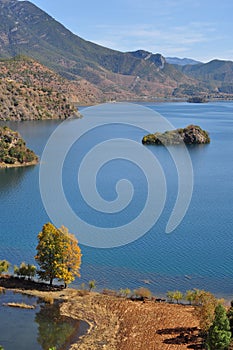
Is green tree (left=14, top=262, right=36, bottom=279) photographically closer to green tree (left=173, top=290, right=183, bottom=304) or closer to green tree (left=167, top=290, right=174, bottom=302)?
green tree (left=167, top=290, right=174, bottom=302)

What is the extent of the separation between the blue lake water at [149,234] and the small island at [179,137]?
2178 centimetres

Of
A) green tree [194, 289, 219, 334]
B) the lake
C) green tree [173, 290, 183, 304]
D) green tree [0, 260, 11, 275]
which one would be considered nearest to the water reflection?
the lake

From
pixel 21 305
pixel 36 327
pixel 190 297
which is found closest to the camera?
pixel 36 327

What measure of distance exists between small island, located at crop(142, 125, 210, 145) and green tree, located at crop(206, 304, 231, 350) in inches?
2758

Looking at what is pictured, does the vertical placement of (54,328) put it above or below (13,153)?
below

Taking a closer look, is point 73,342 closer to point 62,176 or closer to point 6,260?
point 6,260

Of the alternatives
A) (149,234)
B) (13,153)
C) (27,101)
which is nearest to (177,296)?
(149,234)

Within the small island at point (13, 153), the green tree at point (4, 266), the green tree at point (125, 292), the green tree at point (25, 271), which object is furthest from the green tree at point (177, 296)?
the small island at point (13, 153)

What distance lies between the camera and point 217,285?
1251 inches

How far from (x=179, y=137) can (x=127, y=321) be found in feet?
229

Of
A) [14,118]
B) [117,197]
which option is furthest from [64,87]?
[117,197]

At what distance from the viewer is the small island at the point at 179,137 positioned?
9175 cm

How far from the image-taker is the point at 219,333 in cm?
2205

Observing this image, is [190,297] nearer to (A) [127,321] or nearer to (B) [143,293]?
(B) [143,293]
